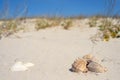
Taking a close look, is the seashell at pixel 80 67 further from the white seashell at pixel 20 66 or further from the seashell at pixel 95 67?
the white seashell at pixel 20 66

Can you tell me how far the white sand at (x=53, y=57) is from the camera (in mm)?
2162

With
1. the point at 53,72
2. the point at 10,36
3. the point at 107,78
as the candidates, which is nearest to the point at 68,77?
the point at 53,72

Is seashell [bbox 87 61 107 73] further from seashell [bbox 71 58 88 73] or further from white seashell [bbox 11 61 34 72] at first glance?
white seashell [bbox 11 61 34 72]

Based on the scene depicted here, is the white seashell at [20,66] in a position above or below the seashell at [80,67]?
below

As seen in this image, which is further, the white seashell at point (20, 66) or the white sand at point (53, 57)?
the white seashell at point (20, 66)

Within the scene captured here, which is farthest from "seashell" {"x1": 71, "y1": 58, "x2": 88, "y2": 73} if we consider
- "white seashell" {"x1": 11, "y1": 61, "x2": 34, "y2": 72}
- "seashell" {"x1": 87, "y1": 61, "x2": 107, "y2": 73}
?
"white seashell" {"x1": 11, "y1": 61, "x2": 34, "y2": 72}

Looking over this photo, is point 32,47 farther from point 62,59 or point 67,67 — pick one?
point 67,67

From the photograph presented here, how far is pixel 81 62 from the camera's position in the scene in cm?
223

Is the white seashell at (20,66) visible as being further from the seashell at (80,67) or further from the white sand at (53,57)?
the seashell at (80,67)

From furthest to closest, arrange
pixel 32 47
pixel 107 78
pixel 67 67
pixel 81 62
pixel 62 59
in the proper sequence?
pixel 32 47 → pixel 62 59 → pixel 67 67 → pixel 81 62 → pixel 107 78

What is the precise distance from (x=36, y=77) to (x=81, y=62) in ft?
1.30

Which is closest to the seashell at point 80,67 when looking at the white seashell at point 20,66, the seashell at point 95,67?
the seashell at point 95,67

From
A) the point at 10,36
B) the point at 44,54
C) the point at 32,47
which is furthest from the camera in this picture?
the point at 10,36

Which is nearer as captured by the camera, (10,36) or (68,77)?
(68,77)
